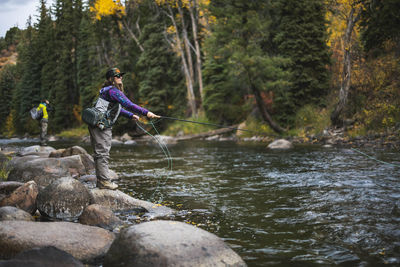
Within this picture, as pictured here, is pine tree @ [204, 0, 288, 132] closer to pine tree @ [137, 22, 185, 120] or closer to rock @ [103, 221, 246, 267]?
pine tree @ [137, 22, 185, 120]

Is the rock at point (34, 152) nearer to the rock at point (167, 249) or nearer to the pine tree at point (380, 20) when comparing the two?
the rock at point (167, 249)

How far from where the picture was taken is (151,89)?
102 feet

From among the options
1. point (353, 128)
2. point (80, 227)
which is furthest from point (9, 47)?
point (80, 227)

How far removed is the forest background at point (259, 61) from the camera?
16.6 m

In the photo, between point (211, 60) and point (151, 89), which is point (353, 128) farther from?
point (151, 89)

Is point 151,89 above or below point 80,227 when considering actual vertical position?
above

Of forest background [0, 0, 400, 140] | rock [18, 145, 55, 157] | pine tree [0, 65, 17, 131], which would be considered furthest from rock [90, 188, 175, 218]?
pine tree [0, 65, 17, 131]

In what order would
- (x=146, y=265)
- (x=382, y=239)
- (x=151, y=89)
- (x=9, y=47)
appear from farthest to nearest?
(x=9, y=47)
(x=151, y=89)
(x=382, y=239)
(x=146, y=265)

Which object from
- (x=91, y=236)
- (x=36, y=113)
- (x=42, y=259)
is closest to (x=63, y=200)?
(x=91, y=236)

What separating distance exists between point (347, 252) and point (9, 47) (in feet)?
380

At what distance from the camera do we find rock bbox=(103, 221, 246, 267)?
10.5 ft

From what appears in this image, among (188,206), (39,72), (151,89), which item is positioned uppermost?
(39,72)

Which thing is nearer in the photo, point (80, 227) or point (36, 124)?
point (80, 227)

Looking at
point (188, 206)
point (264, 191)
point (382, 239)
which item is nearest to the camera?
point (382, 239)
